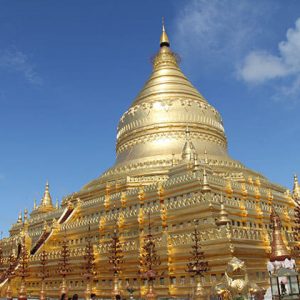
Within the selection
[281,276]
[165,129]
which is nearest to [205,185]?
[281,276]

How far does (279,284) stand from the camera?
58.6 ft

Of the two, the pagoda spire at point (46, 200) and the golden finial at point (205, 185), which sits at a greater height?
the pagoda spire at point (46, 200)

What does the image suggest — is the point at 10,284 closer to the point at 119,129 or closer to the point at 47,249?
the point at 47,249

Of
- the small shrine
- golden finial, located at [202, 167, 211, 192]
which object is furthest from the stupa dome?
the small shrine

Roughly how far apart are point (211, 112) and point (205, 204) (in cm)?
2011

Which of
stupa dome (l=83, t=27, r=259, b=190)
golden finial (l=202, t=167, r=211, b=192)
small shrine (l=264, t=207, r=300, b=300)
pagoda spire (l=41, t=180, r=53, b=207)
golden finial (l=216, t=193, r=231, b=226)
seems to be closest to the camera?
small shrine (l=264, t=207, r=300, b=300)

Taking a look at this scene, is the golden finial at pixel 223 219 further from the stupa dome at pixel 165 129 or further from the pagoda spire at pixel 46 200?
the pagoda spire at pixel 46 200

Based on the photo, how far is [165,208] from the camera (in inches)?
1191

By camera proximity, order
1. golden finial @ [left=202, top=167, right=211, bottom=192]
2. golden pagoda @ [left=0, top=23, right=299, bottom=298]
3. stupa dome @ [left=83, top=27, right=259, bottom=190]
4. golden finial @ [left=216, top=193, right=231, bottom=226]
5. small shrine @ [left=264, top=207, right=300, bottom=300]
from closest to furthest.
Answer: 1. small shrine @ [left=264, top=207, right=300, bottom=300]
2. golden pagoda @ [left=0, top=23, right=299, bottom=298]
3. golden finial @ [left=216, top=193, right=231, bottom=226]
4. golden finial @ [left=202, top=167, right=211, bottom=192]
5. stupa dome @ [left=83, top=27, right=259, bottom=190]

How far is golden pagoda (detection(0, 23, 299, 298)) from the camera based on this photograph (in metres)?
26.0

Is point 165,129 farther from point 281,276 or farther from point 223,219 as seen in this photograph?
point 281,276

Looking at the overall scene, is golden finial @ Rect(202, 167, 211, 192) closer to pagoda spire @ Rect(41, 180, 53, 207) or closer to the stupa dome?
the stupa dome

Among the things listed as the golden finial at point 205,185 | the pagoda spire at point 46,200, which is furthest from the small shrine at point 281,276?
the pagoda spire at point 46,200

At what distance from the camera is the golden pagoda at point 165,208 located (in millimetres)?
25984
